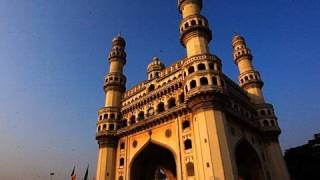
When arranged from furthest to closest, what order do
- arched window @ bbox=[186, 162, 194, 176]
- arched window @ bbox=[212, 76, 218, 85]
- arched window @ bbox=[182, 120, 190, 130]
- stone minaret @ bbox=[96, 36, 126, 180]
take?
1. stone minaret @ bbox=[96, 36, 126, 180]
2. arched window @ bbox=[182, 120, 190, 130]
3. arched window @ bbox=[212, 76, 218, 85]
4. arched window @ bbox=[186, 162, 194, 176]

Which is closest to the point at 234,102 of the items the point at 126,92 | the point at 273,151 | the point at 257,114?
the point at 257,114

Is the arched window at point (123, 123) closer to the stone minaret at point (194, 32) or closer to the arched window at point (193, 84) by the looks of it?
the arched window at point (193, 84)

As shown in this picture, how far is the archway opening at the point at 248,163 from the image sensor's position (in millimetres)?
36875

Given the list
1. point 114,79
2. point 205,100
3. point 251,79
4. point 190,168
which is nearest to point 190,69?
point 205,100

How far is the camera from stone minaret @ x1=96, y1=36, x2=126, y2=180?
3894 centimetres

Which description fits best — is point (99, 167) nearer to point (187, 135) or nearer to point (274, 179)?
point (187, 135)

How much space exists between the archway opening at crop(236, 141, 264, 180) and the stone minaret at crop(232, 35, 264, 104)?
10.1m

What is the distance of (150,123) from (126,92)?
1065cm

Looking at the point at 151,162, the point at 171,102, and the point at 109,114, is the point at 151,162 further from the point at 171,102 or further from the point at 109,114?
the point at 171,102

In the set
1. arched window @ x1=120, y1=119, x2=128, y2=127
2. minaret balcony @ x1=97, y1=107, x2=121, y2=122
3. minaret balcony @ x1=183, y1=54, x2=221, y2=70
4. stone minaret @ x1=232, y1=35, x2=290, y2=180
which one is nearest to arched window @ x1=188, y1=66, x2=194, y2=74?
minaret balcony @ x1=183, y1=54, x2=221, y2=70

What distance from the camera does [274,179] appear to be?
38531mm

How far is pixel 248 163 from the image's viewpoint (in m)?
38.6

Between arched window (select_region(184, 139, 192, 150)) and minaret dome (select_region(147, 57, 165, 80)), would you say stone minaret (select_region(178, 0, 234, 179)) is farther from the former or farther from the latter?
minaret dome (select_region(147, 57, 165, 80))

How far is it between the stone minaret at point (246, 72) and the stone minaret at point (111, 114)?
2195 centimetres
